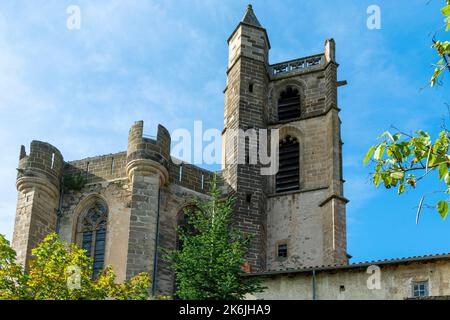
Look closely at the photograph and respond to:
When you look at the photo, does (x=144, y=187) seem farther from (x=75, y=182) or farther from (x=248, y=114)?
(x=248, y=114)

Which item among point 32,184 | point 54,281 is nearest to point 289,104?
point 32,184

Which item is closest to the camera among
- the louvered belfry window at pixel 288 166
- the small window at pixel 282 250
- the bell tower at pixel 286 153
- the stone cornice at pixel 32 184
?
the stone cornice at pixel 32 184

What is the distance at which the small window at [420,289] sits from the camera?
21.2 meters

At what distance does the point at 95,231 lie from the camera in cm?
2702

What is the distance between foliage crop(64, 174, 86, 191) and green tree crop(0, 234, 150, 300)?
25.5 ft

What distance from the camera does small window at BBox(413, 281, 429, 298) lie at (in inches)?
836

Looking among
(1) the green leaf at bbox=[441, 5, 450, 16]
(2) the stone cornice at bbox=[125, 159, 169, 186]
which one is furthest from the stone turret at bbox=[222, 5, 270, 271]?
(1) the green leaf at bbox=[441, 5, 450, 16]

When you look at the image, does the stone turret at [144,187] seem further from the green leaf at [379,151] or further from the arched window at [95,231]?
the green leaf at [379,151]

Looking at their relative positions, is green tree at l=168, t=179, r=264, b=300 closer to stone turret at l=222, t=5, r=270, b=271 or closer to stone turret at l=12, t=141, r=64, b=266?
stone turret at l=12, t=141, r=64, b=266

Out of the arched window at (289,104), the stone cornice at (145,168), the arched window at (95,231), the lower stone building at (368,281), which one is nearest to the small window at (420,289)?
the lower stone building at (368,281)

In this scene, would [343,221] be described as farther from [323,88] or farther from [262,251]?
[323,88]

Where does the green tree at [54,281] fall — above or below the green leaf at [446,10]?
below

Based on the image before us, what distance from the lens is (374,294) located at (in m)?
21.8

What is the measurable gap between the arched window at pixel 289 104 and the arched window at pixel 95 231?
27.5ft
